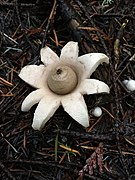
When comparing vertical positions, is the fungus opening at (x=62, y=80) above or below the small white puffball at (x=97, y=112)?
above

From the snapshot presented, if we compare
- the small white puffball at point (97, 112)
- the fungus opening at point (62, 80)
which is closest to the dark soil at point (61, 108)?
the small white puffball at point (97, 112)

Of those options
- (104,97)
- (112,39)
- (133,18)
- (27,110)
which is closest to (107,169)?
(104,97)

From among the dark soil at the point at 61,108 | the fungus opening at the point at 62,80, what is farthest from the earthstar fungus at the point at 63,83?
the dark soil at the point at 61,108

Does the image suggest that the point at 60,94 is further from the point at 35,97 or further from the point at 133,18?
the point at 133,18

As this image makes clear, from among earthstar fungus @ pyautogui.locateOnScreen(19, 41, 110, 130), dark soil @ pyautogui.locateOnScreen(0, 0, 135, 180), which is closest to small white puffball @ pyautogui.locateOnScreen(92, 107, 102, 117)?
dark soil @ pyautogui.locateOnScreen(0, 0, 135, 180)

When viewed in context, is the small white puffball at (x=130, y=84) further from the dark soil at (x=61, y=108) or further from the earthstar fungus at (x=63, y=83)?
the earthstar fungus at (x=63, y=83)

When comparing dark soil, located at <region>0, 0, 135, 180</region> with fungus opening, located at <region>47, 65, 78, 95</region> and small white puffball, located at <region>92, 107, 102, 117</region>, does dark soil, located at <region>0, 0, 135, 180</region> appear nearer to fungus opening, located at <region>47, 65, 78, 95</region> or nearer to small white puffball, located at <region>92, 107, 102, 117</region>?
small white puffball, located at <region>92, 107, 102, 117</region>

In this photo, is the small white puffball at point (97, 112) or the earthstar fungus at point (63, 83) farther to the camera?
the small white puffball at point (97, 112)
